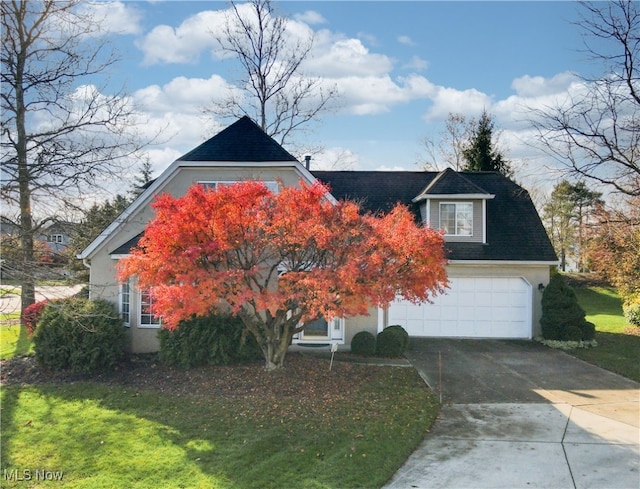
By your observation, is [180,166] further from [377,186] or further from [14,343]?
[377,186]

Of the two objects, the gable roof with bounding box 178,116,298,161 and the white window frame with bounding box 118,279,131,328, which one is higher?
the gable roof with bounding box 178,116,298,161

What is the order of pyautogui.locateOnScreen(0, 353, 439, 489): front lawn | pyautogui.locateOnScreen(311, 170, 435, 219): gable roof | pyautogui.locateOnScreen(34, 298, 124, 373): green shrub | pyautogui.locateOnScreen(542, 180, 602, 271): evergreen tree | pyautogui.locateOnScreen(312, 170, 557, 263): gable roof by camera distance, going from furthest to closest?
pyautogui.locateOnScreen(542, 180, 602, 271): evergreen tree
pyautogui.locateOnScreen(311, 170, 435, 219): gable roof
pyautogui.locateOnScreen(312, 170, 557, 263): gable roof
pyautogui.locateOnScreen(34, 298, 124, 373): green shrub
pyautogui.locateOnScreen(0, 353, 439, 489): front lawn

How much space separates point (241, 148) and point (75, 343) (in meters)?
7.28

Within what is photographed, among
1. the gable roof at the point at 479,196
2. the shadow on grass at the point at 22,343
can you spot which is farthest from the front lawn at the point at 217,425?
the gable roof at the point at 479,196

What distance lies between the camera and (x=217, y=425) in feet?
26.9

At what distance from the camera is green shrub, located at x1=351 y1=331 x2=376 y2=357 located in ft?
43.7

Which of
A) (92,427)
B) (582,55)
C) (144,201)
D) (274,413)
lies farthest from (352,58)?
(92,427)

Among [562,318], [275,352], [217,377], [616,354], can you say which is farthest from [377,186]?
[217,377]

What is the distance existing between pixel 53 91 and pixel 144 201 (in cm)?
371

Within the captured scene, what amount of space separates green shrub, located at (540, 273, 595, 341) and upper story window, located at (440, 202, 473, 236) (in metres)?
3.61

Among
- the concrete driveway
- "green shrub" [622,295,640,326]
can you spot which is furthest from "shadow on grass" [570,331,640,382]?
"green shrub" [622,295,640,326]

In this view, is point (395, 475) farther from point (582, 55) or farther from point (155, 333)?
point (582, 55)

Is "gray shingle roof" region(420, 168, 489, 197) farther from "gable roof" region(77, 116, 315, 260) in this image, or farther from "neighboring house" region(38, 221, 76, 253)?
"neighboring house" region(38, 221, 76, 253)

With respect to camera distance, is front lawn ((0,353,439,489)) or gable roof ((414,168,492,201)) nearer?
front lawn ((0,353,439,489))
